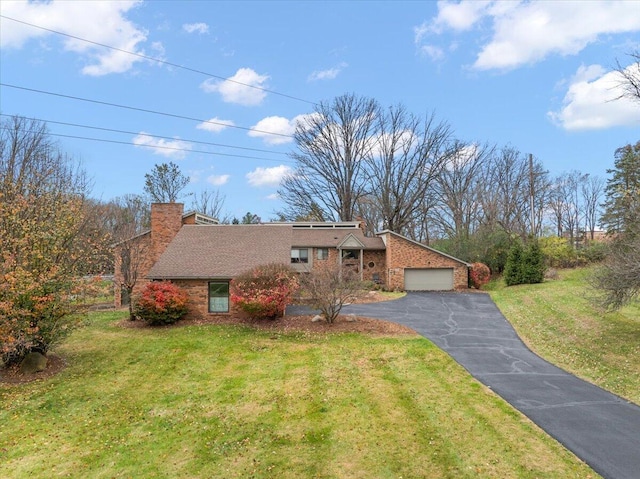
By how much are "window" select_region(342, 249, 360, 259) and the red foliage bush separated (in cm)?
824

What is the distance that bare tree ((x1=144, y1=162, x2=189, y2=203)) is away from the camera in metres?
39.2

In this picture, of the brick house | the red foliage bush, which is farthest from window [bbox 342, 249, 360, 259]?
the red foliage bush

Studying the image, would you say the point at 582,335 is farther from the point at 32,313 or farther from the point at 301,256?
the point at 301,256

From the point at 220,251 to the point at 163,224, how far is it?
4.50 m

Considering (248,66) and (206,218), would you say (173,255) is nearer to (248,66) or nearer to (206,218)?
(206,218)

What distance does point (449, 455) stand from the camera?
6789 millimetres

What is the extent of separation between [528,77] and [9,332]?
23217mm

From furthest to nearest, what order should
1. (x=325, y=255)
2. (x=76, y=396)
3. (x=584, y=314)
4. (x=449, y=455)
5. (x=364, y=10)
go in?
(x=325, y=255)
(x=364, y=10)
(x=584, y=314)
(x=76, y=396)
(x=449, y=455)

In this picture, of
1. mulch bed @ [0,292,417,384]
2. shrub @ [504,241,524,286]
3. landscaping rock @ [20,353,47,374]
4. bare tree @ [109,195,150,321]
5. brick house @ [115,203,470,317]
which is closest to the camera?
landscaping rock @ [20,353,47,374]

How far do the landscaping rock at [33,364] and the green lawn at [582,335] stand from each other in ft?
49.9

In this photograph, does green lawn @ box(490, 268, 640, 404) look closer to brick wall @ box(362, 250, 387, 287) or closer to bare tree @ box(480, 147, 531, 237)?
brick wall @ box(362, 250, 387, 287)

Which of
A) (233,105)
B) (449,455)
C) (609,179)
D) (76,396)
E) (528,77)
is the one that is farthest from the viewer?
(609,179)

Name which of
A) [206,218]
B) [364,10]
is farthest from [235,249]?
[364,10]

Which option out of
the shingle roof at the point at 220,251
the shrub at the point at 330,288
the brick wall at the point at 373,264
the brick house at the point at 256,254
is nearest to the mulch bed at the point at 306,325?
the shrub at the point at 330,288
